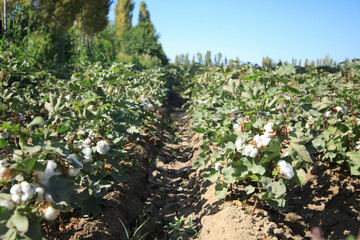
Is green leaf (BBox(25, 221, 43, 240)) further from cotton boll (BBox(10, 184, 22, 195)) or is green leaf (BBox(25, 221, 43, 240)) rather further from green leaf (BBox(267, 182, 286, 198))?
green leaf (BBox(267, 182, 286, 198))

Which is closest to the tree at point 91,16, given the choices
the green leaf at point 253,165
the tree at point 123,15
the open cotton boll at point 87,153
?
the open cotton boll at point 87,153

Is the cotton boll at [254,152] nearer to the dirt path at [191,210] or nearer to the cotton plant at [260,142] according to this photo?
the cotton plant at [260,142]

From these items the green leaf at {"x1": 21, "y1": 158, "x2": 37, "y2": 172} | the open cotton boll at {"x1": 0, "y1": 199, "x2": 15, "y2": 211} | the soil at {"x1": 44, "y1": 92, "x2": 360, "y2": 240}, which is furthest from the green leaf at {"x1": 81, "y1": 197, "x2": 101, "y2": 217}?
the green leaf at {"x1": 21, "y1": 158, "x2": 37, "y2": 172}

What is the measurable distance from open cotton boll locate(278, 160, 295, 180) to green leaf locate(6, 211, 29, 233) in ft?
4.45

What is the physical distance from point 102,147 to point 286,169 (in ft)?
3.95

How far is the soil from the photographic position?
6.48 ft

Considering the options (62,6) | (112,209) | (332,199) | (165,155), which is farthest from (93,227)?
(62,6)

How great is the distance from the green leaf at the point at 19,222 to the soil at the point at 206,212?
0.52 meters

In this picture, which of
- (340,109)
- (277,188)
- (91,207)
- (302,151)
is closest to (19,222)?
(91,207)

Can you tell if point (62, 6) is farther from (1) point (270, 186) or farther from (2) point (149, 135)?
(1) point (270, 186)

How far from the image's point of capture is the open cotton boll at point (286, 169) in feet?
5.46

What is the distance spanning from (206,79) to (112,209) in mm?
3637

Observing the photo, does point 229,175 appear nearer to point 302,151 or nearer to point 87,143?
point 302,151

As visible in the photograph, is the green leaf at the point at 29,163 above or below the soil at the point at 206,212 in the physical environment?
above
